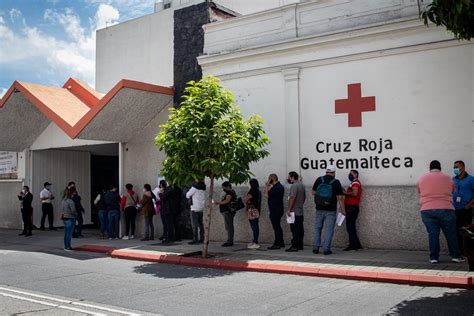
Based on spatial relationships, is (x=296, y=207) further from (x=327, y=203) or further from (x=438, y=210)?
(x=438, y=210)

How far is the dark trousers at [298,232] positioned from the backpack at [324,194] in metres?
0.88

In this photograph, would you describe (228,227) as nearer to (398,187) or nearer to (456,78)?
(398,187)

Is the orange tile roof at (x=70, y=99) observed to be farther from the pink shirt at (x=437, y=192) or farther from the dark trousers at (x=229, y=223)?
the pink shirt at (x=437, y=192)

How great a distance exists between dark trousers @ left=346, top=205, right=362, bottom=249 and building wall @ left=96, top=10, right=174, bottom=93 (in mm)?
16787

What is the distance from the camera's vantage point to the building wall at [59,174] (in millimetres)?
18344

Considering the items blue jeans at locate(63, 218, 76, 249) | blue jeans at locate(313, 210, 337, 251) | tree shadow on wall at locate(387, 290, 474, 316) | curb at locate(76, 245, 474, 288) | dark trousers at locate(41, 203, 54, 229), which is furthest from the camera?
dark trousers at locate(41, 203, 54, 229)

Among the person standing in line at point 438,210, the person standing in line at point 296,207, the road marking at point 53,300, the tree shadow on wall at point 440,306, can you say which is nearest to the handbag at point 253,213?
the person standing in line at point 296,207

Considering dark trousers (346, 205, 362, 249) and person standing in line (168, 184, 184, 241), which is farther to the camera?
person standing in line (168, 184, 184, 241)

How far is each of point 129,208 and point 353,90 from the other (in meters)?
7.38

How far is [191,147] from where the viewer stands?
33.5ft

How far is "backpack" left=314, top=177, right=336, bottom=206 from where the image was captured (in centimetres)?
1029

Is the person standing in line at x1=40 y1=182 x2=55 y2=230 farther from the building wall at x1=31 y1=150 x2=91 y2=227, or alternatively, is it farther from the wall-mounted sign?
the wall-mounted sign

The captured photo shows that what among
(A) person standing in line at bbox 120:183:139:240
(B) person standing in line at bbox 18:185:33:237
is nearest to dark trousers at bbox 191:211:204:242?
(A) person standing in line at bbox 120:183:139:240

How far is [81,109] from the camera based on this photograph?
51.1 ft
